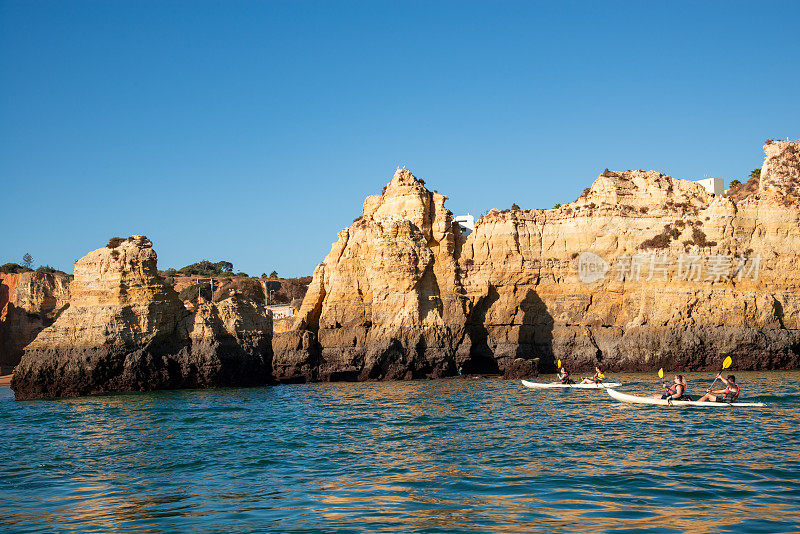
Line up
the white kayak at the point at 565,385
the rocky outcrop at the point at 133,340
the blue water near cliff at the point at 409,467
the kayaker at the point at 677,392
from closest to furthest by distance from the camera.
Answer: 1. the blue water near cliff at the point at 409,467
2. the kayaker at the point at 677,392
3. the white kayak at the point at 565,385
4. the rocky outcrop at the point at 133,340

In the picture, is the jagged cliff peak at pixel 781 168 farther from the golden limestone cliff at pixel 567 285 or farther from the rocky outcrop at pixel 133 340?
the rocky outcrop at pixel 133 340

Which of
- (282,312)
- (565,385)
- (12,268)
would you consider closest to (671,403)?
(565,385)

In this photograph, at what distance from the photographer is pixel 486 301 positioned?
46.3 meters

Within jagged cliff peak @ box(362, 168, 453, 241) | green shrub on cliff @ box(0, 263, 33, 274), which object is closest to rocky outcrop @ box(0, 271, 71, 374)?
green shrub on cliff @ box(0, 263, 33, 274)

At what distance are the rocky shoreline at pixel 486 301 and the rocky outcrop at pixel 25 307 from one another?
57.3 ft

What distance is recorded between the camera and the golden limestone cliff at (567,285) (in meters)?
40.4

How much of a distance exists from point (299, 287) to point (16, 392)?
55294 mm

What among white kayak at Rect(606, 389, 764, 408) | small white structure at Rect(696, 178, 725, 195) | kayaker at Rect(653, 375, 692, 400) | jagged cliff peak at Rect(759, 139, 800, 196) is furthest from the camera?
small white structure at Rect(696, 178, 725, 195)

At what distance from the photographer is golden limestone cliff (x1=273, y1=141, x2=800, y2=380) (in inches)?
1590

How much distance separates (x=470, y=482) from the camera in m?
15.6

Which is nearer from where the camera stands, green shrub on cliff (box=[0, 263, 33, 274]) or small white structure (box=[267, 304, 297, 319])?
small white structure (box=[267, 304, 297, 319])

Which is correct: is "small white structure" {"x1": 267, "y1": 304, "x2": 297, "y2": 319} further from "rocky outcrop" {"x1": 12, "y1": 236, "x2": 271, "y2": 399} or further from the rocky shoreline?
"rocky outcrop" {"x1": 12, "y1": 236, "x2": 271, "y2": 399}

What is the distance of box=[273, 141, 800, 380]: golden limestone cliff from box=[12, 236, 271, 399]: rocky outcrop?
334cm

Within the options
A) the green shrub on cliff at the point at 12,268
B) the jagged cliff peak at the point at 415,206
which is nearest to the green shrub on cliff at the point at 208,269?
the green shrub on cliff at the point at 12,268
